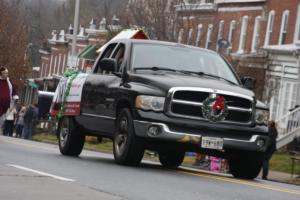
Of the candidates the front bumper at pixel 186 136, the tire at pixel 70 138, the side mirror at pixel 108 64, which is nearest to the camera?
the front bumper at pixel 186 136

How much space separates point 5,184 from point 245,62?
3608 cm

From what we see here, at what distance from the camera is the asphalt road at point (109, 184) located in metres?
11.0

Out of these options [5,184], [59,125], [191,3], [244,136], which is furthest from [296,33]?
[5,184]

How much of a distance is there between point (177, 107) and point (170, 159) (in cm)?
396

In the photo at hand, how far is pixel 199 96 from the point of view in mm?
15453

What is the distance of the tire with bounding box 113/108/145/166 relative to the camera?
50.7 feet

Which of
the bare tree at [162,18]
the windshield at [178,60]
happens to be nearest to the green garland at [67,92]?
the windshield at [178,60]

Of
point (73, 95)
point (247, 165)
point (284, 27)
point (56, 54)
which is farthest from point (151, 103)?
point (56, 54)

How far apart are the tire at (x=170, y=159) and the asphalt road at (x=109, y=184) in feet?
9.49

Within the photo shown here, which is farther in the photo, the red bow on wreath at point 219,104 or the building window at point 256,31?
the building window at point 256,31

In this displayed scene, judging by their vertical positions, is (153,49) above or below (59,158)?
above

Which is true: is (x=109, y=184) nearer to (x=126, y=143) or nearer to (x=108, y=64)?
(x=126, y=143)

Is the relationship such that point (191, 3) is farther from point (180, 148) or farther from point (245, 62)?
point (180, 148)

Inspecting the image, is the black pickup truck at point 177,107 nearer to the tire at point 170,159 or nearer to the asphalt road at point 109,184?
the asphalt road at point 109,184
